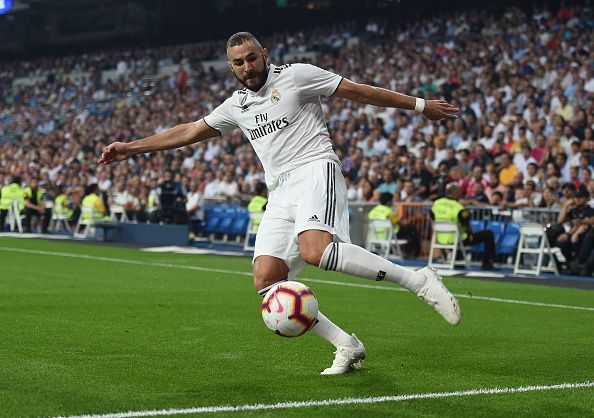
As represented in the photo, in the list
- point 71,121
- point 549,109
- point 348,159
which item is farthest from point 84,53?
point 549,109

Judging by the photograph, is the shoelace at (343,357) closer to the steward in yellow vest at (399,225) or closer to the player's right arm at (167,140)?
the player's right arm at (167,140)

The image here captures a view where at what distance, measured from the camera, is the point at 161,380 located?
650cm

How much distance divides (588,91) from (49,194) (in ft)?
64.0

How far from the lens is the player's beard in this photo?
7043 millimetres

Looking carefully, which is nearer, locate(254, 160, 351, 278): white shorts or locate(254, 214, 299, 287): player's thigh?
locate(254, 160, 351, 278): white shorts

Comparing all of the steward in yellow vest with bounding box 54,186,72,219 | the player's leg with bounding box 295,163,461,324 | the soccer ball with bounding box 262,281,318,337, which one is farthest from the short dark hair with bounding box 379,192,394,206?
the soccer ball with bounding box 262,281,318,337

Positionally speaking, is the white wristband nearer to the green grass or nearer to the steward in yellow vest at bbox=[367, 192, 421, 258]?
the green grass

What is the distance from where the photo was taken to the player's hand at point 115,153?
298 inches

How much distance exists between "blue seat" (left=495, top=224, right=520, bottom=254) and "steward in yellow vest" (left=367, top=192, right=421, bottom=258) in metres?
2.11

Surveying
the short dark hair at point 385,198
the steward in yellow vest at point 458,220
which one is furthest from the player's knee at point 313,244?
the short dark hair at point 385,198

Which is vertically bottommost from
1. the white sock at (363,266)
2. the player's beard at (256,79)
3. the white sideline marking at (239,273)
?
the white sideline marking at (239,273)

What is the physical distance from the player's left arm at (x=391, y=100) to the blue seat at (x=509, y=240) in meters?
13.4

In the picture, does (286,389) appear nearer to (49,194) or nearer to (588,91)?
(588,91)

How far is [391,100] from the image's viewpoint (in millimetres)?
6801
